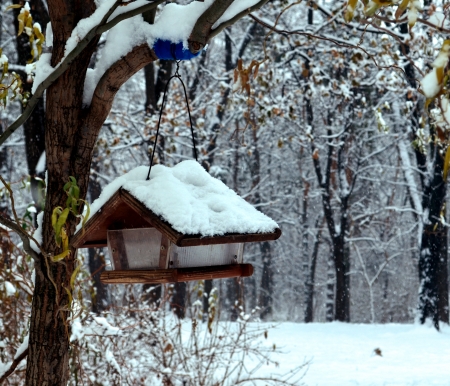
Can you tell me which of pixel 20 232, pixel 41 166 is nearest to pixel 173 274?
pixel 20 232

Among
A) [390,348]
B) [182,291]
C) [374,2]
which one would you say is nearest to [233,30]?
[182,291]

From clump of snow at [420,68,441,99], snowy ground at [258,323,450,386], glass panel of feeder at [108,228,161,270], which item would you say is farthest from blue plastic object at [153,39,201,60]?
snowy ground at [258,323,450,386]

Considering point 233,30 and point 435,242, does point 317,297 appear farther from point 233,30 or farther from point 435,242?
point 435,242

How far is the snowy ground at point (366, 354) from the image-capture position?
7.15m

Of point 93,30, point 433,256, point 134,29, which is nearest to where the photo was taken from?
point 93,30

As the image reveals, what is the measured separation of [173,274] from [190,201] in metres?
0.37

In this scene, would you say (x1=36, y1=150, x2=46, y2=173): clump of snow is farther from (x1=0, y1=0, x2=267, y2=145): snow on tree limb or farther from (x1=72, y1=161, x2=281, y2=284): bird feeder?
(x1=0, y1=0, x2=267, y2=145): snow on tree limb

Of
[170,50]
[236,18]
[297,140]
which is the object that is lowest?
[170,50]

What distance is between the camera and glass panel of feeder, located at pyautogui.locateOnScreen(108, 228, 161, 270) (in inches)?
107

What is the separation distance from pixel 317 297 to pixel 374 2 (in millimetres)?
28465

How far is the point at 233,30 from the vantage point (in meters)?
16.9

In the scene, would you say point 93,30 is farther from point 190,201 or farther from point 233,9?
point 190,201

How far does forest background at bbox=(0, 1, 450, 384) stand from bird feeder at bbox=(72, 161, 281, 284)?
0.48 m

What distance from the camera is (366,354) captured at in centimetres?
869
